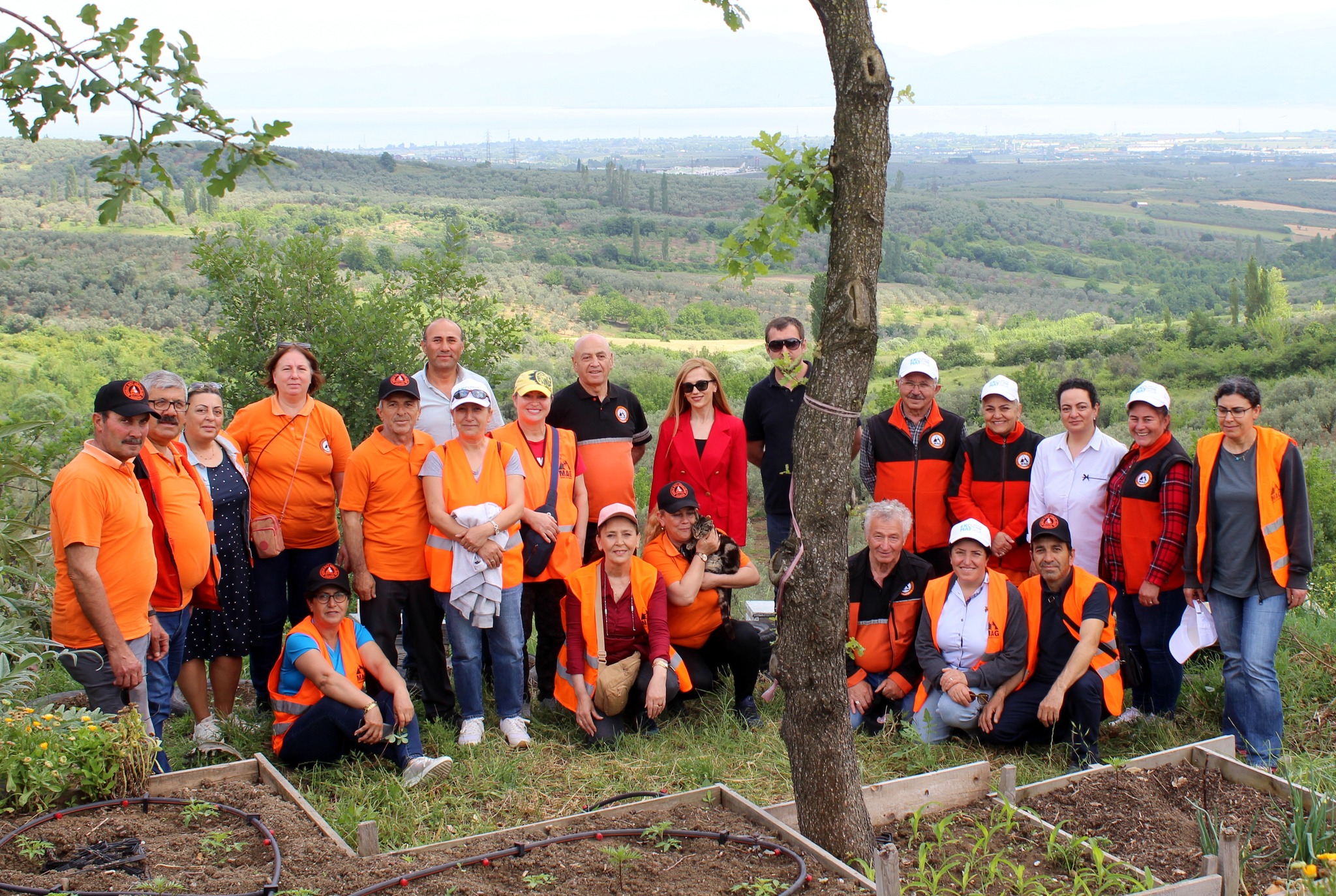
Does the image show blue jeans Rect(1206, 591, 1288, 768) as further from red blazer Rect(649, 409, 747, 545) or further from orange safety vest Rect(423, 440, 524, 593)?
orange safety vest Rect(423, 440, 524, 593)

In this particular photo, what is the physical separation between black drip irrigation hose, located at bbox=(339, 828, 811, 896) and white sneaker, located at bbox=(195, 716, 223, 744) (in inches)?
75.7

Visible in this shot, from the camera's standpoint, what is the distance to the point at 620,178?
10375cm

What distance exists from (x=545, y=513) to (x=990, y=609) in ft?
7.58

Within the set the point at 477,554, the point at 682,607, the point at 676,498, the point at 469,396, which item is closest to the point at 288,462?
the point at 469,396

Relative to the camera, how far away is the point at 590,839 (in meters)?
3.72

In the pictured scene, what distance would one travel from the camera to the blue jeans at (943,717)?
17.1 ft

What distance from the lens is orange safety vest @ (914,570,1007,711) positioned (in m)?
5.24

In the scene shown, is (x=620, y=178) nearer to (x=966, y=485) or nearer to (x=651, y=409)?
(x=651, y=409)

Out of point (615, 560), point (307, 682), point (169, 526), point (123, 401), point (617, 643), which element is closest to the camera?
point (123, 401)

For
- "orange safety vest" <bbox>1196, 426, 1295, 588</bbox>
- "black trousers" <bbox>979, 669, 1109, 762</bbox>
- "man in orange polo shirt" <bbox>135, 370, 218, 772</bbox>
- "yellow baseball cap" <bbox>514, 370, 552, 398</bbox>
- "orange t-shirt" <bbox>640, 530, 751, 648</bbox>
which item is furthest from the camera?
"orange t-shirt" <bbox>640, 530, 751, 648</bbox>

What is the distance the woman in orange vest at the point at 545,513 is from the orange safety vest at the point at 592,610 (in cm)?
21

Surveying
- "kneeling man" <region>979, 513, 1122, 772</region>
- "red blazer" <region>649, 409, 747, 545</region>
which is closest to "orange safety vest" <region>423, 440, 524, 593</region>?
"red blazer" <region>649, 409, 747, 545</region>

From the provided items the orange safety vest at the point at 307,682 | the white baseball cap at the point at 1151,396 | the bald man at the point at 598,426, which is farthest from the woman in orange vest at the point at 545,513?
the white baseball cap at the point at 1151,396

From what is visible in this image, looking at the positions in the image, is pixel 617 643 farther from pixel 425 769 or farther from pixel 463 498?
pixel 425 769
